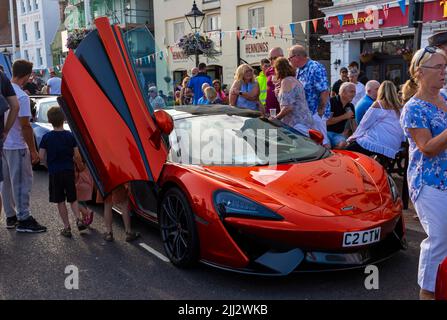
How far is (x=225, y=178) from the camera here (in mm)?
3770

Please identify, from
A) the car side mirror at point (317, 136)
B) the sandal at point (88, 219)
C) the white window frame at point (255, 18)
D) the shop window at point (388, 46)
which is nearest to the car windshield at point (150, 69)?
the sandal at point (88, 219)

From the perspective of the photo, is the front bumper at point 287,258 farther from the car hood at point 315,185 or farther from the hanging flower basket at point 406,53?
the hanging flower basket at point 406,53

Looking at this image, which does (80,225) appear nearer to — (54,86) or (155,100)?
(155,100)

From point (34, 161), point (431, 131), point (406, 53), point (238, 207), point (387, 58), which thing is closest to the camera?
point (431, 131)

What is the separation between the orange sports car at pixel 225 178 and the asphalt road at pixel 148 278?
200 millimetres

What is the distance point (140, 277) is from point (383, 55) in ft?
48.3

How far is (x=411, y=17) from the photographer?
706 centimetres

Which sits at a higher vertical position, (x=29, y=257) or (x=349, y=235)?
(x=349, y=235)

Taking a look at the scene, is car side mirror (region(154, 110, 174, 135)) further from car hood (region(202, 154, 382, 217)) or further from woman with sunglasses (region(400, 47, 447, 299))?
woman with sunglasses (region(400, 47, 447, 299))

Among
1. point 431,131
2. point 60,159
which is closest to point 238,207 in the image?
point 431,131

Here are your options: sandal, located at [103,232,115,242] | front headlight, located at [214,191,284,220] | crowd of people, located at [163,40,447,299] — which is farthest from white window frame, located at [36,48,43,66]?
front headlight, located at [214,191,284,220]

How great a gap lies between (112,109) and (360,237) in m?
2.48
